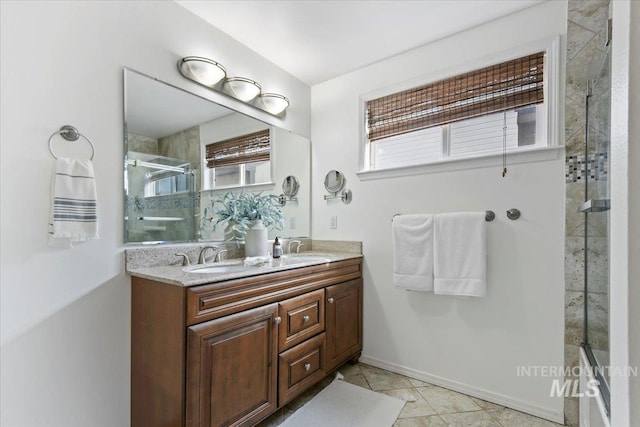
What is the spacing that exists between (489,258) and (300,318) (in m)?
1.31

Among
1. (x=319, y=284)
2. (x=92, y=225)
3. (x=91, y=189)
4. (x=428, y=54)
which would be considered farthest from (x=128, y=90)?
(x=428, y=54)

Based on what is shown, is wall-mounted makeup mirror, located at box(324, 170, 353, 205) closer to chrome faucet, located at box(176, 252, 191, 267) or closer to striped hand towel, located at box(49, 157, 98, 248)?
chrome faucet, located at box(176, 252, 191, 267)

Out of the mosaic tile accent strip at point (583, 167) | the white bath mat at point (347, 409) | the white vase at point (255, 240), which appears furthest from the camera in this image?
the white vase at point (255, 240)

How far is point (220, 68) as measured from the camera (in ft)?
6.57

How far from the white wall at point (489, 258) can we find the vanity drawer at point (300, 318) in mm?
633

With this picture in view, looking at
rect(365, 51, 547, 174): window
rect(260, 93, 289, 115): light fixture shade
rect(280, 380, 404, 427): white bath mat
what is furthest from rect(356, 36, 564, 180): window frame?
rect(280, 380, 404, 427): white bath mat

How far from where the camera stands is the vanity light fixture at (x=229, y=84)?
6.16 ft

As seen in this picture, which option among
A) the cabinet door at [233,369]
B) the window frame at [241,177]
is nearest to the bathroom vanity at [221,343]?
the cabinet door at [233,369]

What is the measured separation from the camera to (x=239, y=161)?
2.26 meters

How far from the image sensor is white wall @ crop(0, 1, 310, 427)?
4.14 ft

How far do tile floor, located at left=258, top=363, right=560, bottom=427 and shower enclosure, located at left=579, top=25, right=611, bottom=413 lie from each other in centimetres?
62

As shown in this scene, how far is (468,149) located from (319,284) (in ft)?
4.72

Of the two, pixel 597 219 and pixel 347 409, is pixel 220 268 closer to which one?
pixel 347 409

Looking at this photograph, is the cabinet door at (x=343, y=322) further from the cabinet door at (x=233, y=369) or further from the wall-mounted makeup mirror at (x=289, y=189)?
the wall-mounted makeup mirror at (x=289, y=189)
